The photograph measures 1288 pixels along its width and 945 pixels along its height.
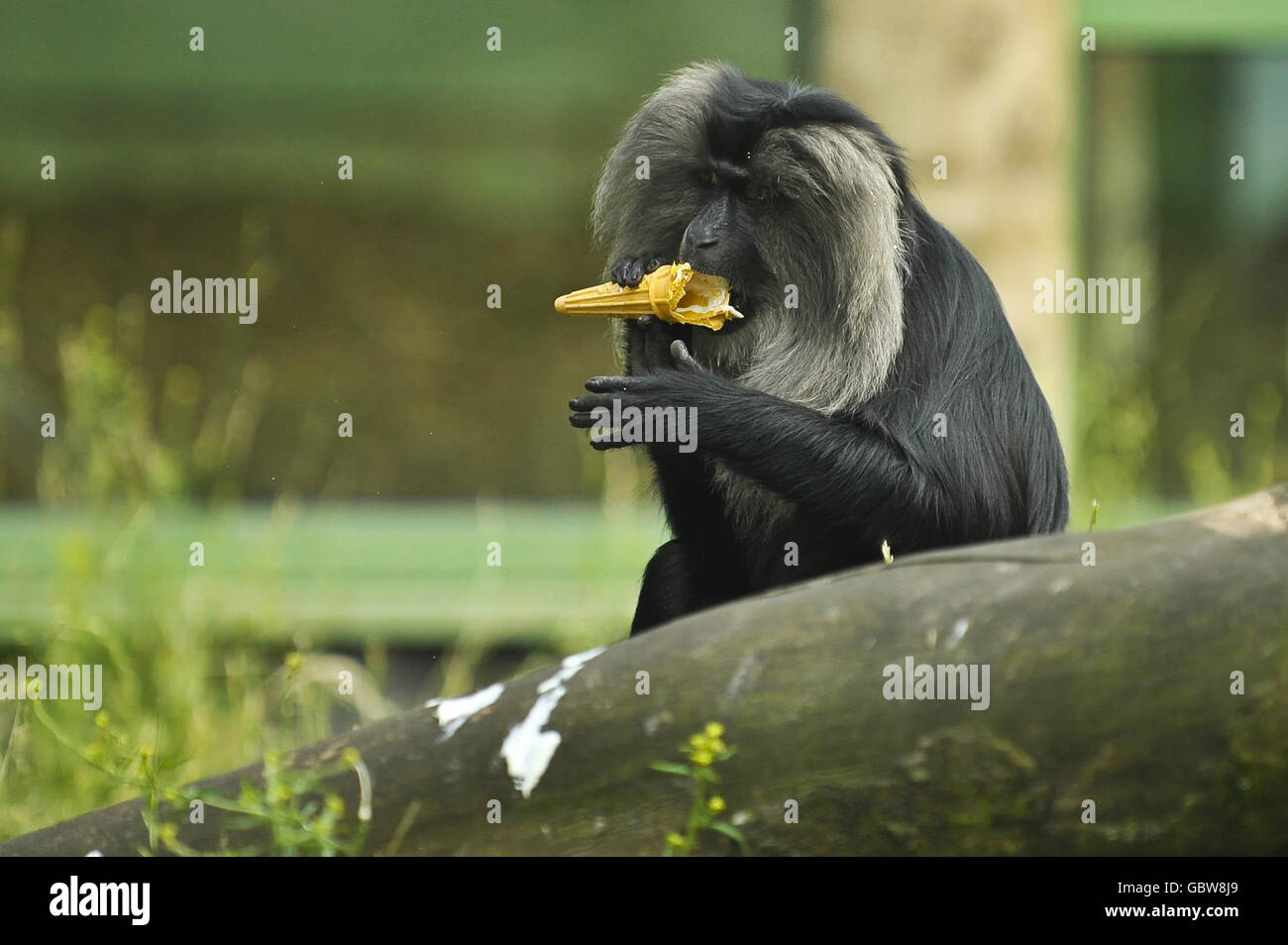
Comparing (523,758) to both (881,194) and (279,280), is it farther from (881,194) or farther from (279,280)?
(279,280)

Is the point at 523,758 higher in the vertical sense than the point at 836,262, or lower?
lower

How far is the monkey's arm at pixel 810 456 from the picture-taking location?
4.06 metres

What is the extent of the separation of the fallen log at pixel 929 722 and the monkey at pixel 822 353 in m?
1.00

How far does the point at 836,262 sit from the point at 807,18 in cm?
373

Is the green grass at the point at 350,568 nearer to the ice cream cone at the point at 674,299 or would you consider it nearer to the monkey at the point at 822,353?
the ice cream cone at the point at 674,299

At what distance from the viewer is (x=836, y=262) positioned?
4.22 m

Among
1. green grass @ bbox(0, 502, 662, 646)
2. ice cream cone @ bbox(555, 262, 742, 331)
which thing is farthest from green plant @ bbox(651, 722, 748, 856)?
green grass @ bbox(0, 502, 662, 646)

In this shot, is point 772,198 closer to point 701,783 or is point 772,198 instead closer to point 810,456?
point 810,456

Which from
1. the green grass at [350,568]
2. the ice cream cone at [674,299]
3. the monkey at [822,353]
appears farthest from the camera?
the green grass at [350,568]

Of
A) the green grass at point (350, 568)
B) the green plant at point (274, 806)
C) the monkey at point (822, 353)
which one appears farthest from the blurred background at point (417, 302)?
the monkey at point (822, 353)

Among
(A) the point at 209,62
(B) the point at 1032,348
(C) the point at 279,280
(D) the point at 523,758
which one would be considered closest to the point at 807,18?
(B) the point at 1032,348

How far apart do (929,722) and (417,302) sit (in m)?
9.26

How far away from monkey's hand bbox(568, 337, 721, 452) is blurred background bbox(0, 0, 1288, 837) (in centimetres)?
88

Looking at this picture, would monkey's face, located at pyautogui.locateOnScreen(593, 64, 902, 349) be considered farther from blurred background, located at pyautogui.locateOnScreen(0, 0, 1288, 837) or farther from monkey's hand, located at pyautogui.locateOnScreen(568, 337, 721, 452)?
blurred background, located at pyautogui.locateOnScreen(0, 0, 1288, 837)
